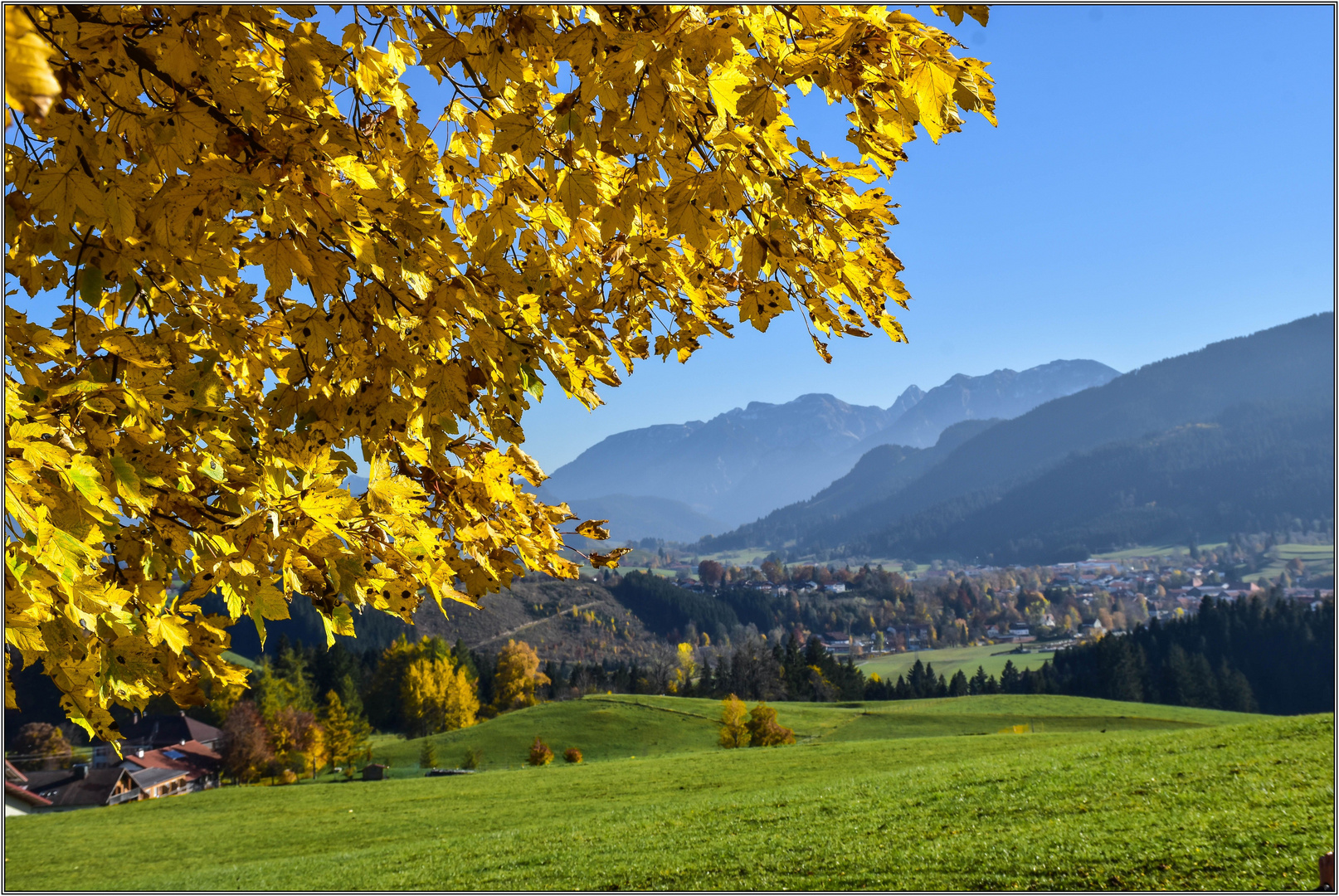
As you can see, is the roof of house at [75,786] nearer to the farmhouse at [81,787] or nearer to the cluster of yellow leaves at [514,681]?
the farmhouse at [81,787]

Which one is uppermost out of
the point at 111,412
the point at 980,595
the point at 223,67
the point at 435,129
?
the point at 435,129

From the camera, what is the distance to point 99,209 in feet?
6.85

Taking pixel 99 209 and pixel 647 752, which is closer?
pixel 99 209

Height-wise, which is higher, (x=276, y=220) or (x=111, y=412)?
(x=276, y=220)

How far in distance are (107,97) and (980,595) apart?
598ft

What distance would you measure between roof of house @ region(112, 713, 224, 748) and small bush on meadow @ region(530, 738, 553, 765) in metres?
38.0

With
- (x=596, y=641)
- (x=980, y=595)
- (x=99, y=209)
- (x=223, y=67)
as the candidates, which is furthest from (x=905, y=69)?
(x=980, y=595)

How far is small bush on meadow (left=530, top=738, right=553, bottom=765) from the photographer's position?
5034 centimetres

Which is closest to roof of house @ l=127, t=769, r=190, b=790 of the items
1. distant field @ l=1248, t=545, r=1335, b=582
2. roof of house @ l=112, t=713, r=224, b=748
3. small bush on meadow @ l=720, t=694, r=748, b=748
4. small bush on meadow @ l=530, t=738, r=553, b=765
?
roof of house @ l=112, t=713, r=224, b=748

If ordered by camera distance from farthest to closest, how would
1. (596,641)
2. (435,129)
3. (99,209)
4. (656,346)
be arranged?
(596,641), (656,346), (435,129), (99,209)

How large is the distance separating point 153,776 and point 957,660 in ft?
354

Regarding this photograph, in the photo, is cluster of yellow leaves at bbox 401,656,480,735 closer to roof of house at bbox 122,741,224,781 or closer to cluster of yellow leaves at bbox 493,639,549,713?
cluster of yellow leaves at bbox 493,639,549,713

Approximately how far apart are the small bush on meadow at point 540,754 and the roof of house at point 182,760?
2567 centimetres

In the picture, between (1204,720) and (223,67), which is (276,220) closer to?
(223,67)
